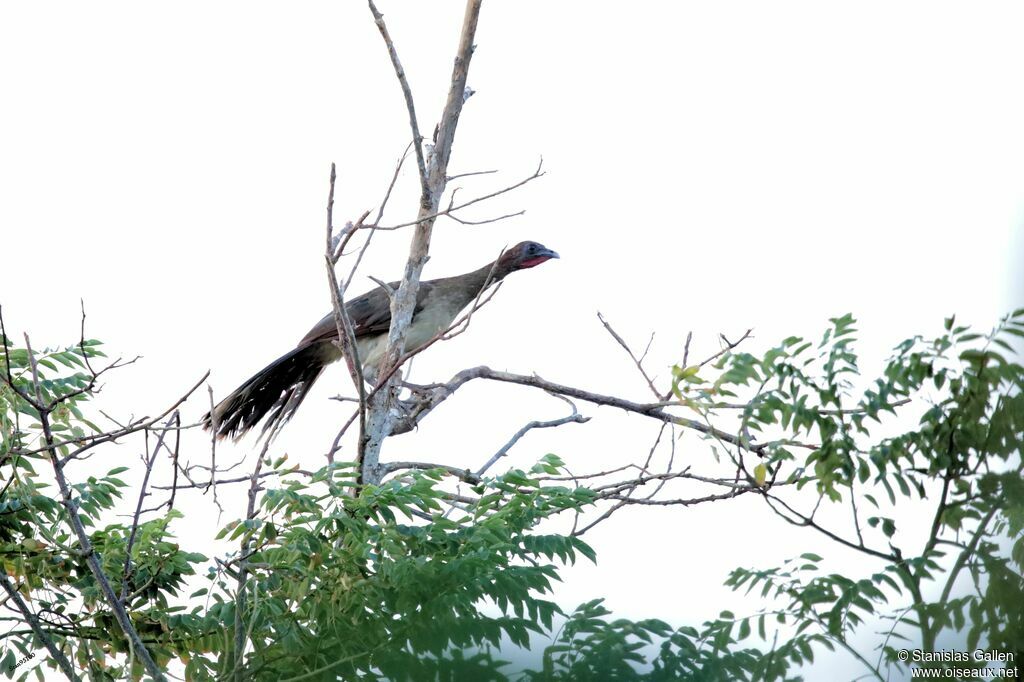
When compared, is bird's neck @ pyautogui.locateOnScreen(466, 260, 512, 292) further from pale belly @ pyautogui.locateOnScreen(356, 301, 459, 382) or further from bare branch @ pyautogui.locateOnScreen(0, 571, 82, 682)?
bare branch @ pyautogui.locateOnScreen(0, 571, 82, 682)

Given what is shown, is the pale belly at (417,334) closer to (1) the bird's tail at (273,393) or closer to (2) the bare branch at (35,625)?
(1) the bird's tail at (273,393)

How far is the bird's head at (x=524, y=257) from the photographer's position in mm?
6840

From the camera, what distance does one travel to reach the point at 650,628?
263 centimetres

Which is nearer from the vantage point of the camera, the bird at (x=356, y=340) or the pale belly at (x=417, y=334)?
the bird at (x=356, y=340)

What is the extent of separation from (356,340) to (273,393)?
82cm

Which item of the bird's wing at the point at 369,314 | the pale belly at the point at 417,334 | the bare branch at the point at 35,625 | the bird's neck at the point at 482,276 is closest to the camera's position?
the bare branch at the point at 35,625

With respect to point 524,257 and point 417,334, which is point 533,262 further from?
point 417,334

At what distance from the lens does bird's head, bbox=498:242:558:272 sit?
6840 mm

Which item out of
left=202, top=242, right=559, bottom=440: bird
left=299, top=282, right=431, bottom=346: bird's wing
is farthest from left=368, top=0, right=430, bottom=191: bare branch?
left=299, top=282, right=431, bottom=346: bird's wing

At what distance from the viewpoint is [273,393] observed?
5.98 metres

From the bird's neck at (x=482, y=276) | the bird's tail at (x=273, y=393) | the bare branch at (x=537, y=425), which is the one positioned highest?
the bird's neck at (x=482, y=276)

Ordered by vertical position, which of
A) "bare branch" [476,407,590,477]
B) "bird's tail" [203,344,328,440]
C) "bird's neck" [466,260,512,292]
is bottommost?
"bare branch" [476,407,590,477]

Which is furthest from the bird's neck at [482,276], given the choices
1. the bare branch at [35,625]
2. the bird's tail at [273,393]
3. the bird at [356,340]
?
the bare branch at [35,625]

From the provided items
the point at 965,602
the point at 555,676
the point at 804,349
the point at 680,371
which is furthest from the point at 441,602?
the point at 965,602
